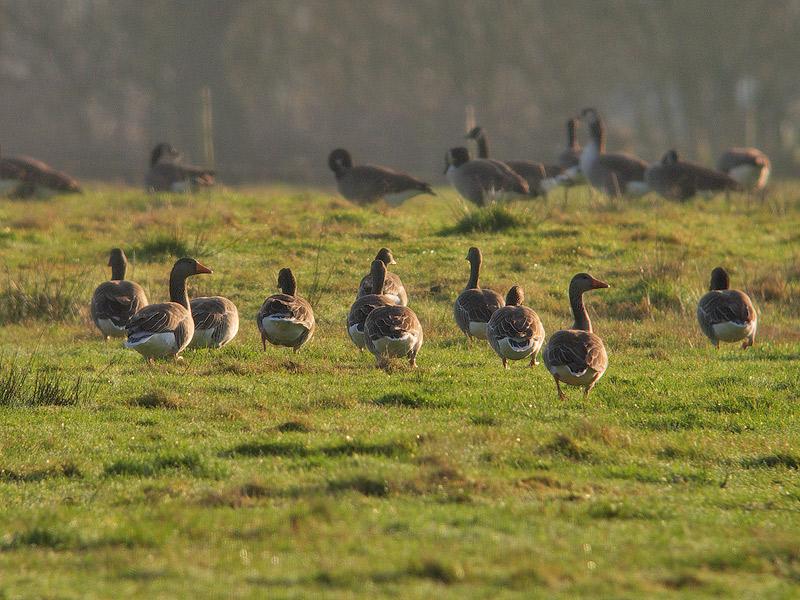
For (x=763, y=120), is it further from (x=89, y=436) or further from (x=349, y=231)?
(x=89, y=436)

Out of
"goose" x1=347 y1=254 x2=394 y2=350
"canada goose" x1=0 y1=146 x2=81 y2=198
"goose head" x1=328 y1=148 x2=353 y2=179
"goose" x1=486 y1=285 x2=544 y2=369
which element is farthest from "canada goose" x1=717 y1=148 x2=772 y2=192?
"goose" x1=486 y1=285 x2=544 y2=369

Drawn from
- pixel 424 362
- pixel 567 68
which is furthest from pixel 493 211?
pixel 567 68

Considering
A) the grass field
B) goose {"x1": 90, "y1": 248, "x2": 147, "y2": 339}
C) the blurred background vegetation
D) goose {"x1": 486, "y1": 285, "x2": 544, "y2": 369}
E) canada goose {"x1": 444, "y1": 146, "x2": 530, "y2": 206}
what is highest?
the blurred background vegetation

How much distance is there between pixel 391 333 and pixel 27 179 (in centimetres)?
2076

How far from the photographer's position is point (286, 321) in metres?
16.3

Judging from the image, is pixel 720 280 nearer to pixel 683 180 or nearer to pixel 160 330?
pixel 160 330

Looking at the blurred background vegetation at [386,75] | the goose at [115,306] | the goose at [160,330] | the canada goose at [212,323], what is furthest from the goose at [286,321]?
the blurred background vegetation at [386,75]

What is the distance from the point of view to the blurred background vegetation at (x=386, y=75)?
69938 millimetres

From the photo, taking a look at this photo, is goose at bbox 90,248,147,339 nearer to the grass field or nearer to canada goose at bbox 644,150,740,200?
the grass field

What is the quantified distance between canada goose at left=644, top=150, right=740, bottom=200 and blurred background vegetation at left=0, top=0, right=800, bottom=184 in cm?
2909

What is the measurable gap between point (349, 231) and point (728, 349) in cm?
1025

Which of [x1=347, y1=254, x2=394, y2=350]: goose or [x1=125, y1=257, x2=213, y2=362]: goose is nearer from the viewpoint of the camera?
[x1=125, y1=257, x2=213, y2=362]: goose

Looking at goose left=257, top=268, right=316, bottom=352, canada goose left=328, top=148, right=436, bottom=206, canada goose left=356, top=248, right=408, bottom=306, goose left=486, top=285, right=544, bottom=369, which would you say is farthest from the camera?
canada goose left=328, top=148, right=436, bottom=206

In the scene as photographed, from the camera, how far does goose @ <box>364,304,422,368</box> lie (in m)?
15.3
